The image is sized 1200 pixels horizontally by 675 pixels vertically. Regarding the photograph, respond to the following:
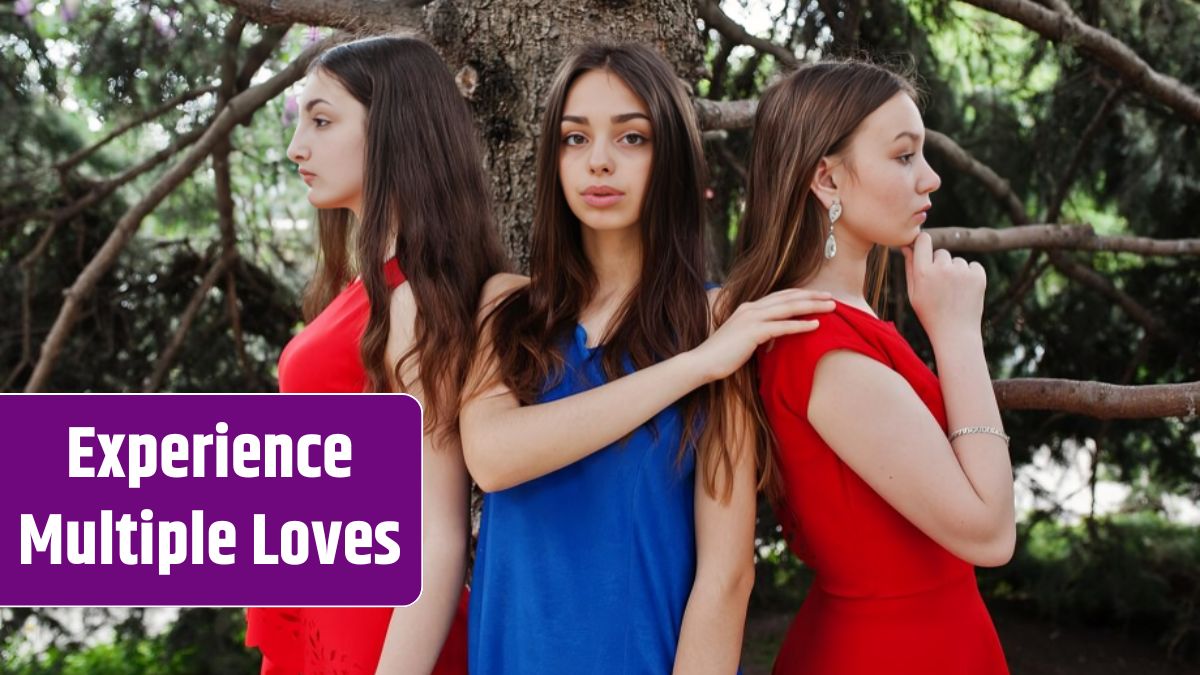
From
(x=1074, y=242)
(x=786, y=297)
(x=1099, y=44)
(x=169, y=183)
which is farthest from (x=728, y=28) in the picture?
(x=786, y=297)

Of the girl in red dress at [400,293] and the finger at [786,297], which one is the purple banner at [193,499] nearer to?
the girl in red dress at [400,293]

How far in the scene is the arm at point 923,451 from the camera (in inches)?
64.0

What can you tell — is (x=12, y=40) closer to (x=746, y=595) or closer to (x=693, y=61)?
(x=693, y=61)

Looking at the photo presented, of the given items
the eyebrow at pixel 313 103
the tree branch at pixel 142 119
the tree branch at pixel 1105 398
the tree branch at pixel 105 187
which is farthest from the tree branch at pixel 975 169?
the tree branch at pixel 142 119

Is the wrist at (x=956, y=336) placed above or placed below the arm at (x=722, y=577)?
above

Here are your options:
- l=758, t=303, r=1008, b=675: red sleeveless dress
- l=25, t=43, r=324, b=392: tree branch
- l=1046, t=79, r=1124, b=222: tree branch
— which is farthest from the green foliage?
l=25, t=43, r=324, b=392: tree branch

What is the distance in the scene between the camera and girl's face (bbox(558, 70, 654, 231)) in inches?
70.4

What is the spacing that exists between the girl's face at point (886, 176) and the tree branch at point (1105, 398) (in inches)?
26.5

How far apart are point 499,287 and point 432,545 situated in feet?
1.32

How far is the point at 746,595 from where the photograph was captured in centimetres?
169

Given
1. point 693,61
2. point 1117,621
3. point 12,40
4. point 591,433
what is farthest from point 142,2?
point 1117,621

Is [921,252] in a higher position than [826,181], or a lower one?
lower

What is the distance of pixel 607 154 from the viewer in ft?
5.85

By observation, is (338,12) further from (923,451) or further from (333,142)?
(923,451)
